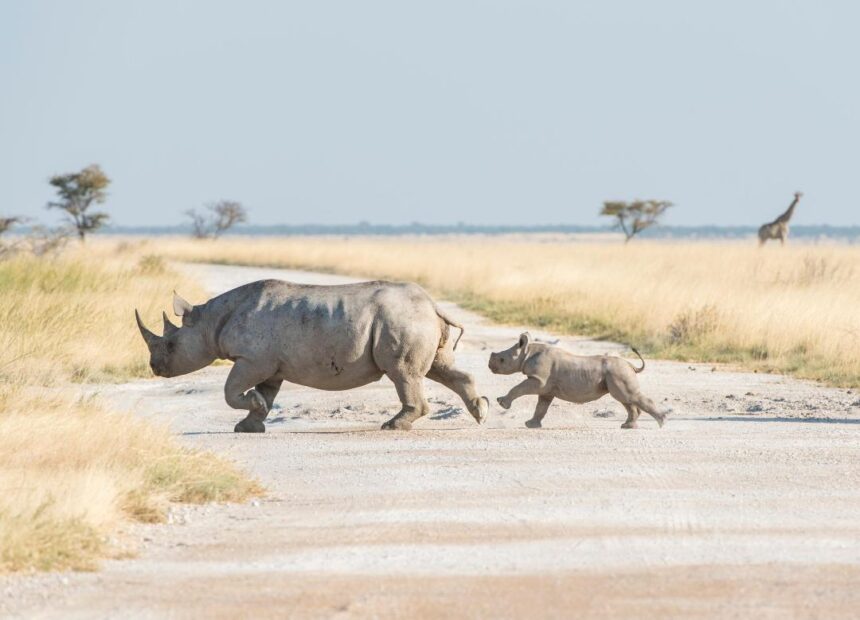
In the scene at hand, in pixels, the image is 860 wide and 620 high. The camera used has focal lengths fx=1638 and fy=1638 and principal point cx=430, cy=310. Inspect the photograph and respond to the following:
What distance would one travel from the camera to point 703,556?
24.0 ft

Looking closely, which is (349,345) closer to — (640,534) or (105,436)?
(105,436)

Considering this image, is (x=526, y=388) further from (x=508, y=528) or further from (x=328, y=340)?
(x=508, y=528)

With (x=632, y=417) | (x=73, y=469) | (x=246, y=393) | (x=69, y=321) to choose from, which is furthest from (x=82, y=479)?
(x=69, y=321)

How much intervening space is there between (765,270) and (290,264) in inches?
758

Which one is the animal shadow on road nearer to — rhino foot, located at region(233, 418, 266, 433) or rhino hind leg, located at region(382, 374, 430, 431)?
rhino hind leg, located at region(382, 374, 430, 431)

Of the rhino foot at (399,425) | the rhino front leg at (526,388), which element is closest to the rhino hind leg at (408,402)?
the rhino foot at (399,425)

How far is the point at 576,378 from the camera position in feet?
40.6

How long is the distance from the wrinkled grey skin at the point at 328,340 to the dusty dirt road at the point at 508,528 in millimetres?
391

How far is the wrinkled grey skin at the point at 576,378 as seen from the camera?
12.3 m

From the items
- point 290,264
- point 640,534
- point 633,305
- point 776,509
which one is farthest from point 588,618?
point 290,264

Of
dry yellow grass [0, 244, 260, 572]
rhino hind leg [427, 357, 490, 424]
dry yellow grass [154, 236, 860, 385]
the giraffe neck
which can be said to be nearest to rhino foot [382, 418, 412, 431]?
rhino hind leg [427, 357, 490, 424]

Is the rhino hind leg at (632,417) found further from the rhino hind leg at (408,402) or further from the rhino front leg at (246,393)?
the rhino front leg at (246,393)

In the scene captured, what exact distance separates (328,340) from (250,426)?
0.90m

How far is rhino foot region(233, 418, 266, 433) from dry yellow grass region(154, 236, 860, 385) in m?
6.65
